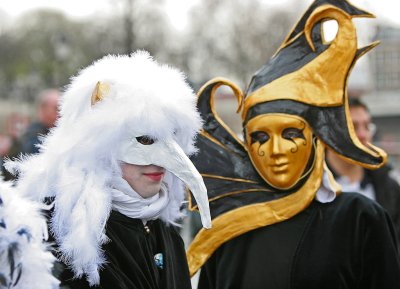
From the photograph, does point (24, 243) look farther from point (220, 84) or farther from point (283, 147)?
point (220, 84)

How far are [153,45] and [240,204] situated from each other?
1246 inches

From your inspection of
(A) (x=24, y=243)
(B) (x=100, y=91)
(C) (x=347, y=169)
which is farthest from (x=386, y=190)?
(A) (x=24, y=243)

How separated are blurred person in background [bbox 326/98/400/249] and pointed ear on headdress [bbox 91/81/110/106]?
287 cm

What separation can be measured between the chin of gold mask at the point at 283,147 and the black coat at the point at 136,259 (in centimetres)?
86

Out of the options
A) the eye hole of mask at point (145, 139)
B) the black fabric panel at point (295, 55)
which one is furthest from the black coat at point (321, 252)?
the eye hole of mask at point (145, 139)

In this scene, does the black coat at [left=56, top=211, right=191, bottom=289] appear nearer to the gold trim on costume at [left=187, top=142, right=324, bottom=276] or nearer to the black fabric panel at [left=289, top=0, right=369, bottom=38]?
the gold trim on costume at [left=187, top=142, right=324, bottom=276]

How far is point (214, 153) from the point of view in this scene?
13.6 ft

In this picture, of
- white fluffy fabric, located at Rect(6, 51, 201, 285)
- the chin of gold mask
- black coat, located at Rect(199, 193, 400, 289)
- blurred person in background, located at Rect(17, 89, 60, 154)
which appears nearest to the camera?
white fluffy fabric, located at Rect(6, 51, 201, 285)

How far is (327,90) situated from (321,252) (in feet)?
2.73

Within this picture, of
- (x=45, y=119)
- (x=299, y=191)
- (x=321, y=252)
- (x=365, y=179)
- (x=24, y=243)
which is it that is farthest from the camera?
(x=45, y=119)

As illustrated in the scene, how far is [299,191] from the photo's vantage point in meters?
3.91

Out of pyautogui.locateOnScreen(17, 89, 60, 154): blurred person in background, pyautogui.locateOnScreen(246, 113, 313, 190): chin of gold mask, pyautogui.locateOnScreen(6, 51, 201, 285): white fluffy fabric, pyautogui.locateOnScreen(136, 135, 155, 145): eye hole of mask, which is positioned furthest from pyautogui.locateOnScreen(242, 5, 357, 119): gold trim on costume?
pyautogui.locateOnScreen(17, 89, 60, 154): blurred person in background

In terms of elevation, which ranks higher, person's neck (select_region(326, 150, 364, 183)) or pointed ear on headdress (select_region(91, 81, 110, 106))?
pointed ear on headdress (select_region(91, 81, 110, 106))

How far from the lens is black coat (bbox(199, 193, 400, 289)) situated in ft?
12.3
